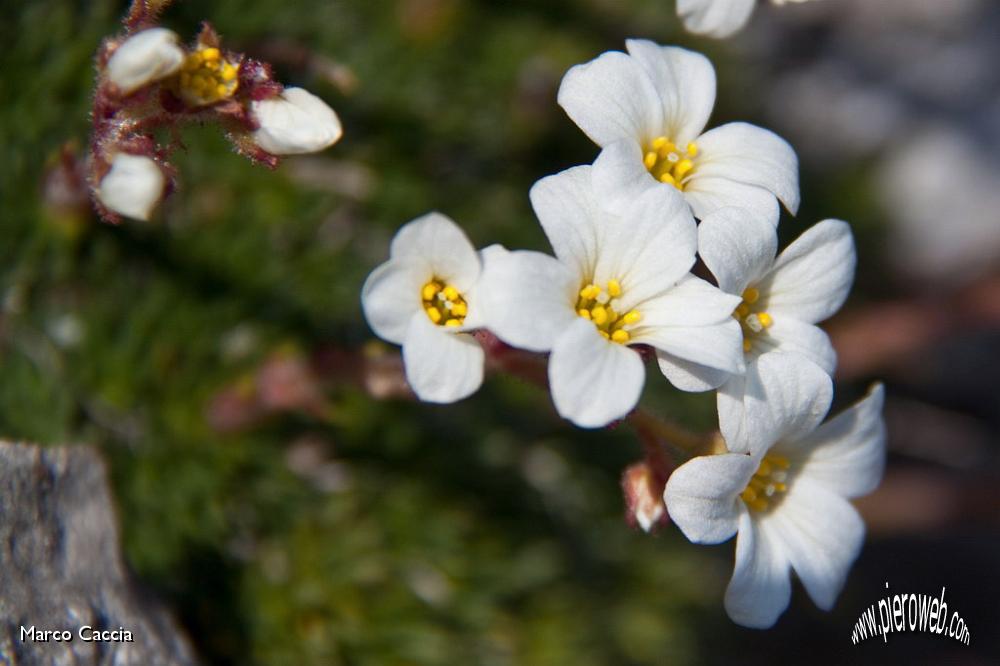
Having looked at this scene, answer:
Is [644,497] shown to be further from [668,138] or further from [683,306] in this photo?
[668,138]

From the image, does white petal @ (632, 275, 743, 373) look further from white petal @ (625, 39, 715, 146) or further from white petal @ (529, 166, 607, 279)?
white petal @ (625, 39, 715, 146)

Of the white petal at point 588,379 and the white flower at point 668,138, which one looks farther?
the white flower at point 668,138

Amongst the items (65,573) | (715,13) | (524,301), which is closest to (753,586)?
(524,301)

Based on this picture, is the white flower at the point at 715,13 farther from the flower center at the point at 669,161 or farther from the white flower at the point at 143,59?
the white flower at the point at 143,59

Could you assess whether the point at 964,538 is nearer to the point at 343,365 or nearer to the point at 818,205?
the point at 818,205

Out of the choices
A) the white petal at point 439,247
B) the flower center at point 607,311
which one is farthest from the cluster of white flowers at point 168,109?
the flower center at point 607,311
